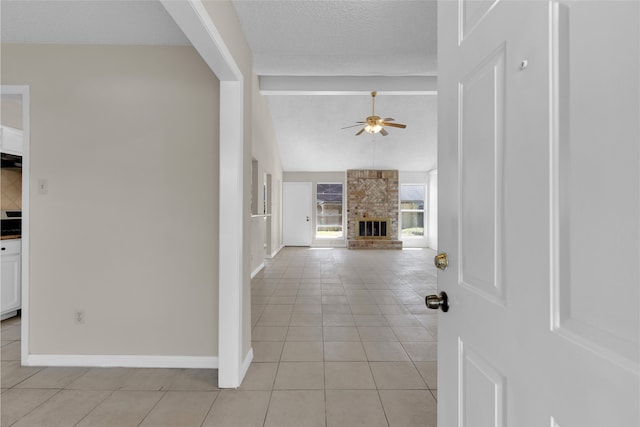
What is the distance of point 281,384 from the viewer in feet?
6.84

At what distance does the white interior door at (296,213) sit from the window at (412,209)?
2897mm

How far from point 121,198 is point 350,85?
11.4ft

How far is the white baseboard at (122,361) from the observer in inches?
90.5

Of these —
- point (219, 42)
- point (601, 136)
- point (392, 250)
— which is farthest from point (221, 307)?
point (392, 250)

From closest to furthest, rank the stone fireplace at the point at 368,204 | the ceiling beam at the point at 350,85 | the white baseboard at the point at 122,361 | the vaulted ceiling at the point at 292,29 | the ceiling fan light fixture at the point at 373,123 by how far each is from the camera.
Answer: the vaulted ceiling at the point at 292,29 < the white baseboard at the point at 122,361 < the ceiling beam at the point at 350,85 < the ceiling fan light fixture at the point at 373,123 < the stone fireplace at the point at 368,204

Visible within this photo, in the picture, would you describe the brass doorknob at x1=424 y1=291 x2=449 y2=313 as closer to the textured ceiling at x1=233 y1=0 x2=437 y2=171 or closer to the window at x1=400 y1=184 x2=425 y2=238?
the textured ceiling at x1=233 y1=0 x2=437 y2=171

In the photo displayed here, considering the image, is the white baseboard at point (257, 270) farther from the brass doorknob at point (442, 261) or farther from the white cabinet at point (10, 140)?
the brass doorknob at point (442, 261)

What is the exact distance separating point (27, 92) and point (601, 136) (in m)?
3.29

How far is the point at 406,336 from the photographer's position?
2854 millimetres

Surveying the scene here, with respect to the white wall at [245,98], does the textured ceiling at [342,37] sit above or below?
above

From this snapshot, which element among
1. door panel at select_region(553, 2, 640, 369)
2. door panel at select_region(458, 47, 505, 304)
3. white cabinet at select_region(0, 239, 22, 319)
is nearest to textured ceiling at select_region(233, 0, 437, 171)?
door panel at select_region(458, 47, 505, 304)

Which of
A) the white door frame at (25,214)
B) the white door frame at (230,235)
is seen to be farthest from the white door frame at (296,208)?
the white door frame at (230,235)

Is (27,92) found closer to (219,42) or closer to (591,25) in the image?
(219,42)

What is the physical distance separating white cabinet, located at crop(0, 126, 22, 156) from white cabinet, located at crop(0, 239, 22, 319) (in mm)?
945
